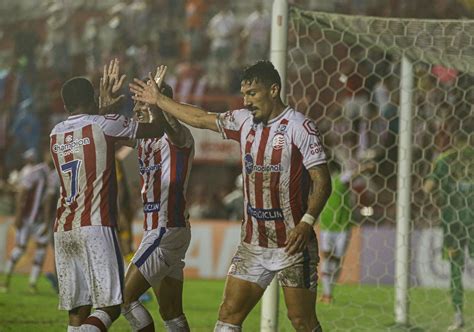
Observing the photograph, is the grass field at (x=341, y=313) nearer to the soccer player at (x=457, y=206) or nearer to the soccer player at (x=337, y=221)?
the soccer player at (x=457, y=206)

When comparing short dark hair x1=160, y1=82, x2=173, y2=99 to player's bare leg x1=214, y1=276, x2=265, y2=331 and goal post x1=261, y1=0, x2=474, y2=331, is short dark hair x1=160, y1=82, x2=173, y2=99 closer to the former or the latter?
goal post x1=261, y1=0, x2=474, y2=331

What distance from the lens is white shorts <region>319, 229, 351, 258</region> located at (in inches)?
501

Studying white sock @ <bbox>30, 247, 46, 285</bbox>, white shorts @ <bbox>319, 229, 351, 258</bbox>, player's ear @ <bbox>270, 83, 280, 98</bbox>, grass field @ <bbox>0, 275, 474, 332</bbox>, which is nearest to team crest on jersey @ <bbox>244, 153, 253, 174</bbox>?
player's ear @ <bbox>270, 83, 280, 98</bbox>

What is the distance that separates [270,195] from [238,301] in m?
0.67

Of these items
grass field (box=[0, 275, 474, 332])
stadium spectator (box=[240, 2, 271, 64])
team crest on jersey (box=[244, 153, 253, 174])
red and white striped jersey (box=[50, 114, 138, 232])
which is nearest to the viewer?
team crest on jersey (box=[244, 153, 253, 174])

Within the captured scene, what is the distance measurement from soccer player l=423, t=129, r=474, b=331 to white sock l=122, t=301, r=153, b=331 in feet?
13.1

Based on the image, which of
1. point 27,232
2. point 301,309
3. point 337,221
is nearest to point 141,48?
point 27,232

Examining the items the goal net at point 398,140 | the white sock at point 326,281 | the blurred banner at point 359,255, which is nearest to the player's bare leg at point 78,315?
the goal net at point 398,140

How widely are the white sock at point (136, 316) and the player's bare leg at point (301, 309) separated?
102 centimetres

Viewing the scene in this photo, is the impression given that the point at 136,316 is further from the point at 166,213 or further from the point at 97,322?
the point at 166,213

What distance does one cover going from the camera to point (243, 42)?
1930 cm

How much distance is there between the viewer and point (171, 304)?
7.58 meters

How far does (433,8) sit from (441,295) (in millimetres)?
7750

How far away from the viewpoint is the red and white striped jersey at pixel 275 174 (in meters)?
6.80
